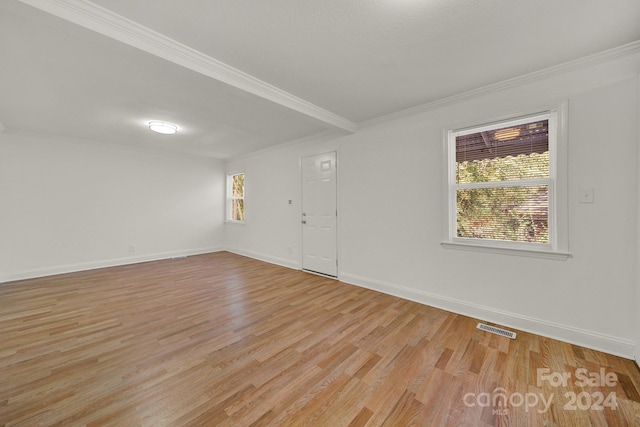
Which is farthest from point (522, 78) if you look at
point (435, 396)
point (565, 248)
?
point (435, 396)

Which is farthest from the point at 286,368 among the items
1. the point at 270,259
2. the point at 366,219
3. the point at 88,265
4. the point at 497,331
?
the point at 88,265

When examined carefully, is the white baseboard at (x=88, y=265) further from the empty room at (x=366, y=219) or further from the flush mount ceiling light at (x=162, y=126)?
the flush mount ceiling light at (x=162, y=126)

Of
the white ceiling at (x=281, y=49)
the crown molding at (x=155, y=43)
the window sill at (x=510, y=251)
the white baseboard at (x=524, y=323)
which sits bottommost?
the white baseboard at (x=524, y=323)

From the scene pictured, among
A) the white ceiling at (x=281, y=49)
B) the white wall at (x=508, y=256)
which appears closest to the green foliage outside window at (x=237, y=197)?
the white wall at (x=508, y=256)

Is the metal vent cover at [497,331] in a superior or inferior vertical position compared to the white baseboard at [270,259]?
inferior

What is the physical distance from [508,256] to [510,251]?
59 mm

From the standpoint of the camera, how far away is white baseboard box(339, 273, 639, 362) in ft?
6.77

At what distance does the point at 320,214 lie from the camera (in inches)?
172

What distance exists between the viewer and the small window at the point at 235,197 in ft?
21.1

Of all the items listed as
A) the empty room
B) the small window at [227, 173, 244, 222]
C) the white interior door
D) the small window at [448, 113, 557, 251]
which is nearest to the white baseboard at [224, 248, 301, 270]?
the white interior door

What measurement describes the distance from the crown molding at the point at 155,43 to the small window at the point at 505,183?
212 cm

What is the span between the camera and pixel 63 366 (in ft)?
6.31

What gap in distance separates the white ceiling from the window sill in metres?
1.71

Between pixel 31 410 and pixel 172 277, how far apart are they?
2885 millimetres
